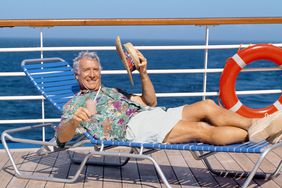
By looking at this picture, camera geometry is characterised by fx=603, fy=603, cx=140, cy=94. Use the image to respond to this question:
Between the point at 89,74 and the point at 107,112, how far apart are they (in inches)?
9.2

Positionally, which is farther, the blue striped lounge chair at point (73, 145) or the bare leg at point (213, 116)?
the bare leg at point (213, 116)

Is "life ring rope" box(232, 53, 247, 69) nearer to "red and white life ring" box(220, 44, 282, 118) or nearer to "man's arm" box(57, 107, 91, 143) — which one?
"red and white life ring" box(220, 44, 282, 118)

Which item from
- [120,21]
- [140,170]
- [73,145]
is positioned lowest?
[140,170]

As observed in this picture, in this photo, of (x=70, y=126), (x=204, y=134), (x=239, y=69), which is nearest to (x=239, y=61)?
(x=239, y=69)

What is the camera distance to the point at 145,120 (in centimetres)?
330

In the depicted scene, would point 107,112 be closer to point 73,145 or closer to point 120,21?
point 73,145

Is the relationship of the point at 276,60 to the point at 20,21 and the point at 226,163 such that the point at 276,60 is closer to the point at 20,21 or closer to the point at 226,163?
the point at 226,163

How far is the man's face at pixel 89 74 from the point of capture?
132 inches

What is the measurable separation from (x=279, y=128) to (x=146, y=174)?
91 centimetres

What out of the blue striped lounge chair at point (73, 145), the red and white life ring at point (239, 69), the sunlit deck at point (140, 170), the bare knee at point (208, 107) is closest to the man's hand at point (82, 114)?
the blue striped lounge chair at point (73, 145)

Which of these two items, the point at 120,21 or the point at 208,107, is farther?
the point at 120,21

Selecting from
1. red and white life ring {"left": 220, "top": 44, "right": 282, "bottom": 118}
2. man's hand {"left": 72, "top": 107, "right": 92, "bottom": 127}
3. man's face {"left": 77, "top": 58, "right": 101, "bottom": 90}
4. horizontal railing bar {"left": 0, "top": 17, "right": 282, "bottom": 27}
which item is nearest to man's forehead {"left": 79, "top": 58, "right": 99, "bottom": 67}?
man's face {"left": 77, "top": 58, "right": 101, "bottom": 90}

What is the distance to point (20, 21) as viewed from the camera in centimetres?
388

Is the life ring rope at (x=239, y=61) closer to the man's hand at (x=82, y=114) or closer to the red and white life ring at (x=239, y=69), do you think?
the red and white life ring at (x=239, y=69)
